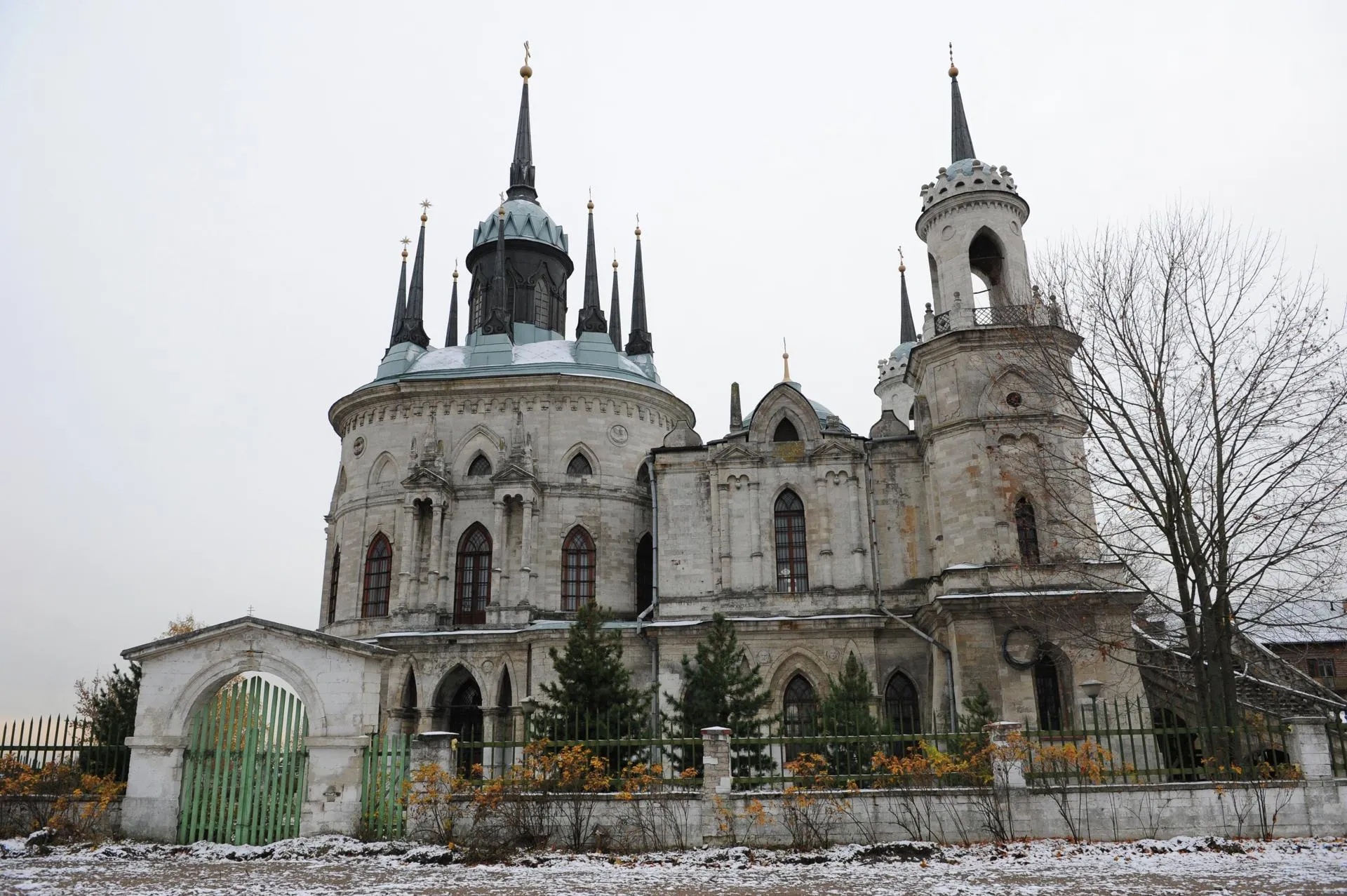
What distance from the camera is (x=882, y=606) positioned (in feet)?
80.7

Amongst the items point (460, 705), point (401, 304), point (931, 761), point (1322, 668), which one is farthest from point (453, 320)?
point (1322, 668)

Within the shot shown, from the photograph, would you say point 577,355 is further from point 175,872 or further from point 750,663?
point 175,872

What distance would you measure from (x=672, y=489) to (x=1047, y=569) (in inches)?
374

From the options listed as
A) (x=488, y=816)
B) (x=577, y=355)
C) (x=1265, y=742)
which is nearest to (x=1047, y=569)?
(x=1265, y=742)

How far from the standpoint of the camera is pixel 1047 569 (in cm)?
2189

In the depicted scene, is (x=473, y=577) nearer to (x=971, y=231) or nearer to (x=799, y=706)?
(x=799, y=706)

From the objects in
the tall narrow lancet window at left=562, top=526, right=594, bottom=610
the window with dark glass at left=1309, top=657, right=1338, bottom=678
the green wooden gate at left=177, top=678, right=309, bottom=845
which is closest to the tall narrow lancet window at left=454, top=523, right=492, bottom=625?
the tall narrow lancet window at left=562, top=526, right=594, bottom=610

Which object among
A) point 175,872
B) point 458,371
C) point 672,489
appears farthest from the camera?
point 458,371

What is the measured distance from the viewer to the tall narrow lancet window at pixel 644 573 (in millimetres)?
29188

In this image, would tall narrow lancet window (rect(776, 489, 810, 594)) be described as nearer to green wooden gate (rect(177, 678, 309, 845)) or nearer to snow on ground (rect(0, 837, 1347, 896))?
snow on ground (rect(0, 837, 1347, 896))

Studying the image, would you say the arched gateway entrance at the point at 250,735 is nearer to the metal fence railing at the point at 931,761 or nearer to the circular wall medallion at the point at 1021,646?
the metal fence railing at the point at 931,761

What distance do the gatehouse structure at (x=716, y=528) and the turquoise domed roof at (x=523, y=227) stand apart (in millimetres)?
1710

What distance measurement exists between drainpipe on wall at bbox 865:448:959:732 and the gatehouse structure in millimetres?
100

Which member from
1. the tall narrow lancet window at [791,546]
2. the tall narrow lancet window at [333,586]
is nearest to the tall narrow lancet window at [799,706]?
the tall narrow lancet window at [791,546]
